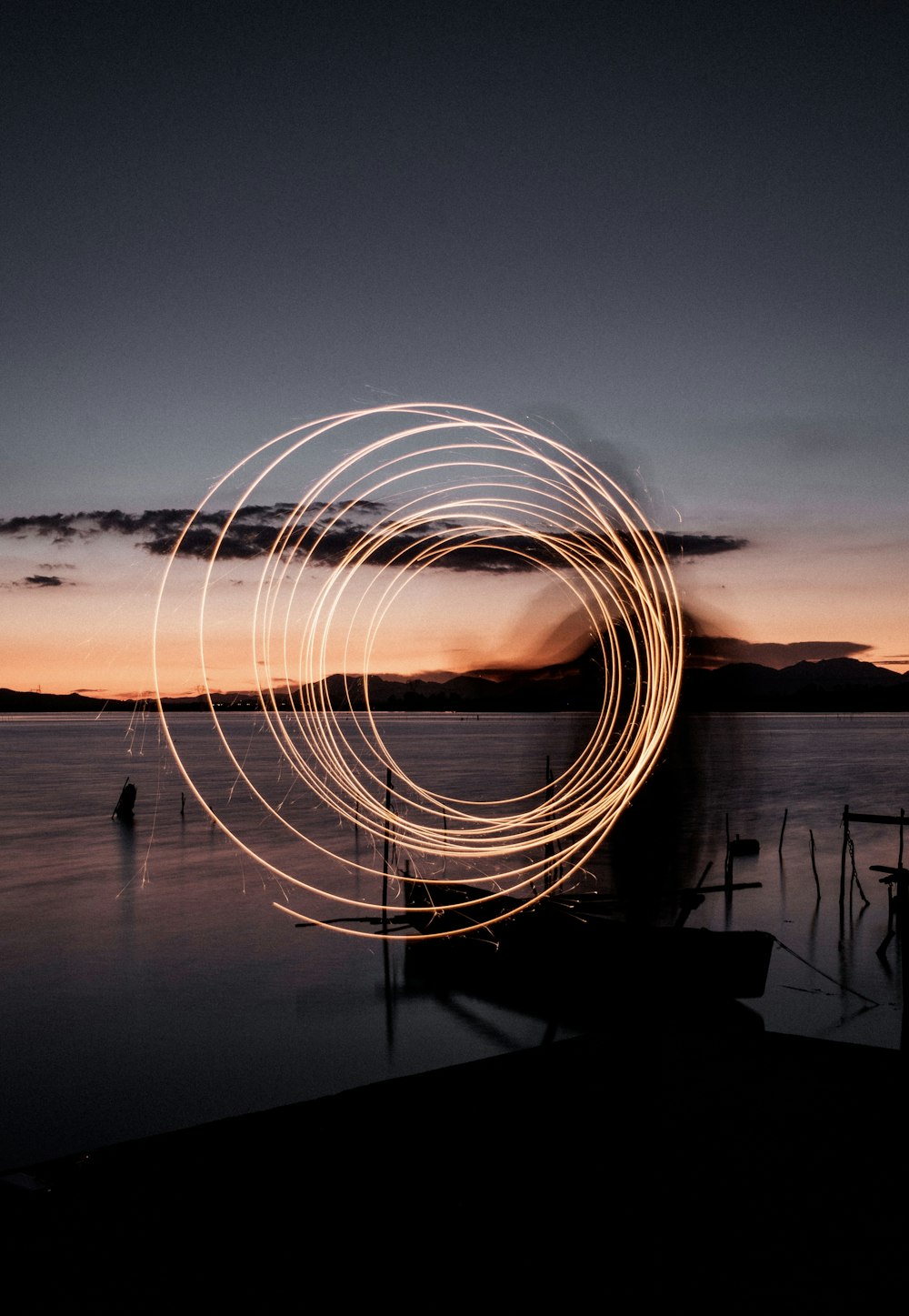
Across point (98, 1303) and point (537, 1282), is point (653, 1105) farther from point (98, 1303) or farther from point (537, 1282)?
point (98, 1303)

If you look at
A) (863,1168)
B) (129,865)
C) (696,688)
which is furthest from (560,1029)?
(129,865)

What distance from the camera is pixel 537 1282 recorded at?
4562 mm

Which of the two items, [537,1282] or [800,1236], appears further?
[800,1236]

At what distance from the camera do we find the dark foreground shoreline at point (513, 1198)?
456 centimetres

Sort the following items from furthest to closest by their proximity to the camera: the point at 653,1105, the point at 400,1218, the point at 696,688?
the point at 696,688 → the point at 653,1105 → the point at 400,1218

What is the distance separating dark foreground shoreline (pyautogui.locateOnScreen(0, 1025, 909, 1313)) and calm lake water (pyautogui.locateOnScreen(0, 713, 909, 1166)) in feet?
20.2

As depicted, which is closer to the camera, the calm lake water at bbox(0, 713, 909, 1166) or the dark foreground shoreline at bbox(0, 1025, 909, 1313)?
the dark foreground shoreline at bbox(0, 1025, 909, 1313)

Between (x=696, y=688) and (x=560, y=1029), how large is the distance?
11.1 meters

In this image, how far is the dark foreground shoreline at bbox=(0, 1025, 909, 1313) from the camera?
456cm

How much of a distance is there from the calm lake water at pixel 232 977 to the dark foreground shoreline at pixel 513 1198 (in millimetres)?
6162

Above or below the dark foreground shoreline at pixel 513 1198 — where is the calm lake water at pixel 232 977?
below

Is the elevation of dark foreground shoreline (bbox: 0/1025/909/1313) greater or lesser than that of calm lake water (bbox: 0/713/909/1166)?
greater

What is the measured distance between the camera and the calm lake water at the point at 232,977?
12844 mm

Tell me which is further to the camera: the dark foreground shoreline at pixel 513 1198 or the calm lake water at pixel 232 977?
the calm lake water at pixel 232 977
